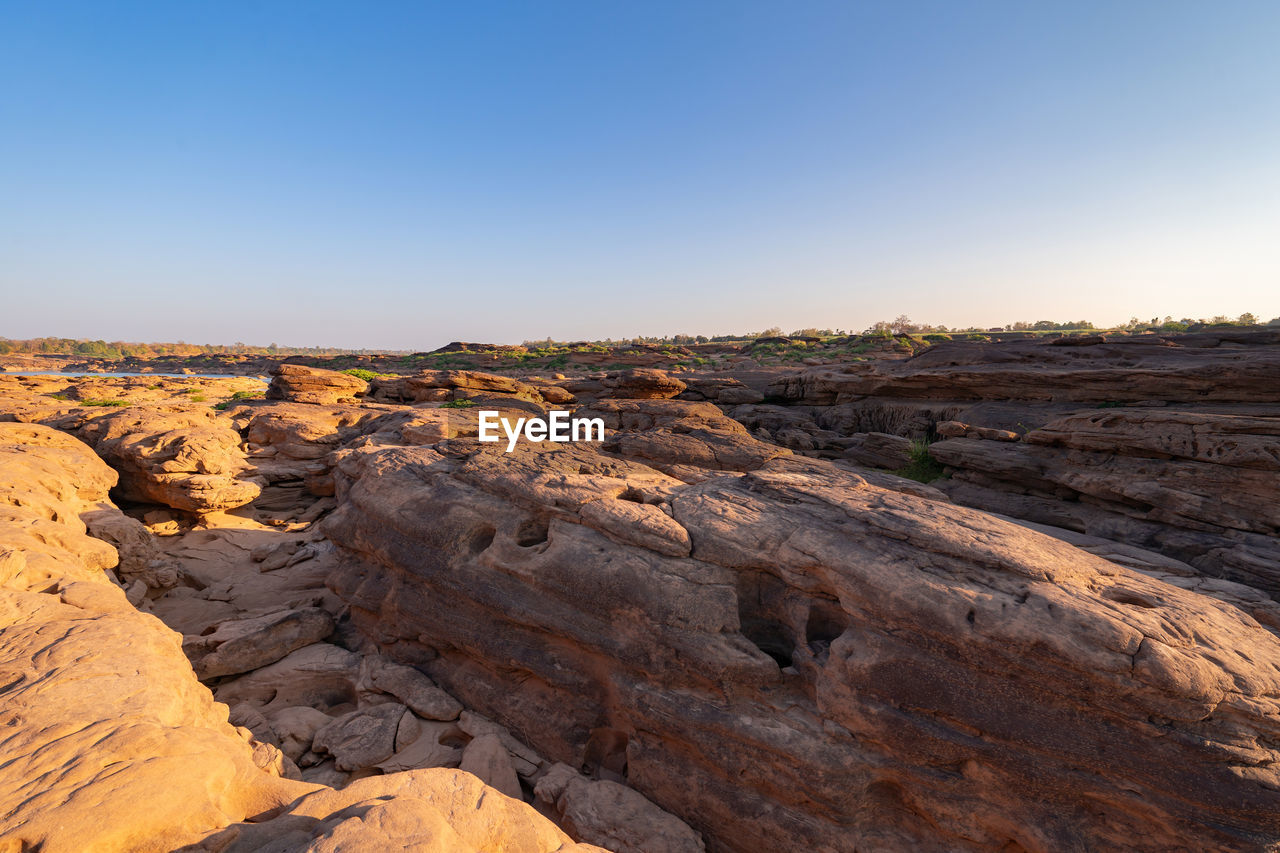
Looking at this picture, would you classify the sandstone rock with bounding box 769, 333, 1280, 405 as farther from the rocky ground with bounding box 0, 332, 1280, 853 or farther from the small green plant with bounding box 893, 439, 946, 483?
the small green plant with bounding box 893, 439, 946, 483

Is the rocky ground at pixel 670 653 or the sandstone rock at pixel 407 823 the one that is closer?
the sandstone rock at pixel 407 823

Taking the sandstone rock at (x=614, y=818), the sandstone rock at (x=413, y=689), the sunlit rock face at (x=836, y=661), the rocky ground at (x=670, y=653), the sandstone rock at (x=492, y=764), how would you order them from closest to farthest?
1. the rocky ground at (x=670, y=653)
2. the sunlit rock face at (x=836, y=661)
3. the sandstone rock at (x=614, y=818)
4. the sandstone rock at (x=492, y=764)
5. the sandstone rock at (x=413, y=689)

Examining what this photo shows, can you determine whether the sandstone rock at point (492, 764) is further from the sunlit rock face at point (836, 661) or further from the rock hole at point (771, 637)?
the rock hole at point (771, 637)

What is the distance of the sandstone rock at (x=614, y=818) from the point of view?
632cm

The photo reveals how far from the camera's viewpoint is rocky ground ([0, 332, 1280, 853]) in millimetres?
4785

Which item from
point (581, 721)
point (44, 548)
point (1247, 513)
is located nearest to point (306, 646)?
point (44, 548)

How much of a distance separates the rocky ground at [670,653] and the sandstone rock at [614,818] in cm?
4

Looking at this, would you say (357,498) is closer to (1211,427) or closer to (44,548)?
(44,548)

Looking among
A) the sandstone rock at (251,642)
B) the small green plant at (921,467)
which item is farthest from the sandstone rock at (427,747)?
the small green plant at (921,467)

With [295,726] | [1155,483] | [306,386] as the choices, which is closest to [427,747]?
[295,726]

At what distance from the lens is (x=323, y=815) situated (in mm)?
4234

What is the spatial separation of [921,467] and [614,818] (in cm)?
1296

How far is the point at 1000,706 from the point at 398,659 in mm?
9526

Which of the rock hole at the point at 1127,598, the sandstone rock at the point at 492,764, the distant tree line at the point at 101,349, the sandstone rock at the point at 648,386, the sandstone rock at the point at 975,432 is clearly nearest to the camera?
the rock hole at the point at 1127,598
